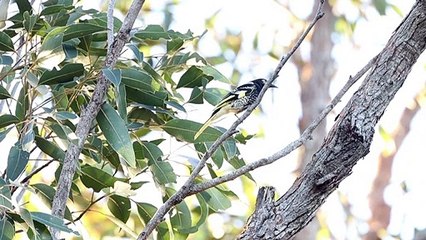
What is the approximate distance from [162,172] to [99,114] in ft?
0.45

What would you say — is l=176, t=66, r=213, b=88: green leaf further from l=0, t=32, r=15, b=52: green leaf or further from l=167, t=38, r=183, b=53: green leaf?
l=0, t=32, r=15, b=52: green leaf

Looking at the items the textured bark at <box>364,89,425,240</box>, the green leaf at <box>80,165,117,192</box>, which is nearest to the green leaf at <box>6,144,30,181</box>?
the green leaf at <box>80,165,117,192</box>

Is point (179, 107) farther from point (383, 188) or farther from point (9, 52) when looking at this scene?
point (383, 188)

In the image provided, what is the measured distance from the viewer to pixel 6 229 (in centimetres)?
91

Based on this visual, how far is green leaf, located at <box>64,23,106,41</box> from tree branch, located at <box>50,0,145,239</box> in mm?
44

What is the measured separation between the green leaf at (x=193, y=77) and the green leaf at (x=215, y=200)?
0.16 m

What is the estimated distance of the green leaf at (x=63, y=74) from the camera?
3.31ft

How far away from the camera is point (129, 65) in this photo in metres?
1.18

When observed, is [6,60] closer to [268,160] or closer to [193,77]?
[193,77]

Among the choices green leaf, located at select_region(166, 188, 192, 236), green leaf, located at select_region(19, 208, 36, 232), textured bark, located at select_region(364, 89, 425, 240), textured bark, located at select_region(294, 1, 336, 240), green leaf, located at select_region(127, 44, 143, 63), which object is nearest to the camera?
green leaf, located at select_region(19, 208, 36, 232)

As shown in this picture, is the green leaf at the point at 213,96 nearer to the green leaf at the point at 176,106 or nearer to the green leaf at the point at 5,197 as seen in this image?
the green leaf at the point at 176,106

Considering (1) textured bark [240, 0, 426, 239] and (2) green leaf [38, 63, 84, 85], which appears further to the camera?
(2) green leaf [38, 63, 84, 85]

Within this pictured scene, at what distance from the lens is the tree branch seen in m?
0.96

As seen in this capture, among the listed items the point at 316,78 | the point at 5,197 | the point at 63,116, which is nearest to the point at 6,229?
the point at 5,197
